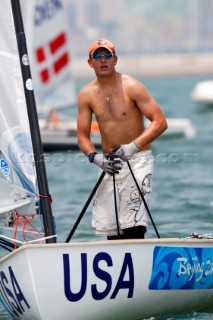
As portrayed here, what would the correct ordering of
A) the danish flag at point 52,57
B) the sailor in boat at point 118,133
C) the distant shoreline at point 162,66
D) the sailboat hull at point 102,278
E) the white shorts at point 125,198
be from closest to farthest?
the sailboat hull at point 102,278 < the sailor in boat at point 118,133 < the white shorts at point 125,198 < the danish flag at point 52,57 < the distant shoreline at point 162,66

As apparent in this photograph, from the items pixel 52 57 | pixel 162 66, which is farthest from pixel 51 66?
pixel 162 66

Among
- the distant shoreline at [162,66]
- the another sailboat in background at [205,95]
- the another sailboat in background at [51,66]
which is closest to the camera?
the another sailboat in background at [51,66]

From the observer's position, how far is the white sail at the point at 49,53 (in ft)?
60.6

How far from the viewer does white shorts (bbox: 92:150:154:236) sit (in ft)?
22.2

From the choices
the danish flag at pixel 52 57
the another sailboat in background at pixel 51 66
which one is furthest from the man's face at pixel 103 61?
the danish flag at pixel 52 57

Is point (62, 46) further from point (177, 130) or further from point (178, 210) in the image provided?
point (178, 210)

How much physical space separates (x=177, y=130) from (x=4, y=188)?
1754 centimetres

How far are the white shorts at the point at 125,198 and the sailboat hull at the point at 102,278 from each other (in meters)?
0.48

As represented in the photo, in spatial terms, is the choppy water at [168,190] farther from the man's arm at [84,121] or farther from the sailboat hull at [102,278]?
the man's arm at [84,121]

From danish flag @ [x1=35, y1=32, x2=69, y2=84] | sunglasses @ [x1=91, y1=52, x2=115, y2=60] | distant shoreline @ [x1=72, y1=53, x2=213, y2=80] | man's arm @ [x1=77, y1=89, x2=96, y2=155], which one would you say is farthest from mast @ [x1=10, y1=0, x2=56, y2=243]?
distant shoreline @ [x1=72, y1=53, x2=213, y2=80]

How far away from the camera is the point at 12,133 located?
6.58 m

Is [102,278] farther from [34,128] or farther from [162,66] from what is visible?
[162,66]

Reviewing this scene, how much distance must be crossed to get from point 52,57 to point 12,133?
41.6ft

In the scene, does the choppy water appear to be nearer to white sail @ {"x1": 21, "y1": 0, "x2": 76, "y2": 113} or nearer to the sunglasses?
white sail @ {"x1": 21, "y1": 0, "x2": 76, "y2": 113}
